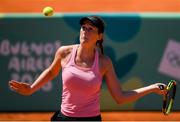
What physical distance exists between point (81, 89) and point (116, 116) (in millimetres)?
3693

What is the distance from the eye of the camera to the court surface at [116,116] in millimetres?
7395

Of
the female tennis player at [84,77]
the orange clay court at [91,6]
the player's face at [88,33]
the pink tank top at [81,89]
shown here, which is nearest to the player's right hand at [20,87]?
the female tennis player at [84,77]

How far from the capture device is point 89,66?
158 inches

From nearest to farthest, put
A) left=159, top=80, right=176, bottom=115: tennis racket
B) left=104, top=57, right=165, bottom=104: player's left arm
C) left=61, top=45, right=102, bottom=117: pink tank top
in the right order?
left=61, top=45, right=102, bottom=117: pink tank top
left=104, top=57, right=165, bottom=104: player's left arm
left=159, top=80, right=176, bottom=115: tennis racket

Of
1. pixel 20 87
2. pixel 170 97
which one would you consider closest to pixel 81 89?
pixel 20 87

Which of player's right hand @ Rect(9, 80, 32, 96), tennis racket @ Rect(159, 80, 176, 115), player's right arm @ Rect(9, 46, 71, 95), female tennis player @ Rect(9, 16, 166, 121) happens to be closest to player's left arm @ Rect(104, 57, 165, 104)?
female tennis player @ Rect(9, 16, 166, 121)

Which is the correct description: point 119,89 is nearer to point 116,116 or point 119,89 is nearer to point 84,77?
point 84,77

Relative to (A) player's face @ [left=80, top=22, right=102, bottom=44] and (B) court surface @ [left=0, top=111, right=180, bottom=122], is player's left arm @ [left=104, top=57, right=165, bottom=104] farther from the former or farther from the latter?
(B) court surface @ [left=0, top=111, right=180, bottom=122]

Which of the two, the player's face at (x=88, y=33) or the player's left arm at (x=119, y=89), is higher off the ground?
the player's face at (x=88, y=33)

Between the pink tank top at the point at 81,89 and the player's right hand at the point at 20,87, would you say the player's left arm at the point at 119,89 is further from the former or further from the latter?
the player's right hand at the point at 20,87

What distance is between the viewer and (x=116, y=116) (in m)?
7.52

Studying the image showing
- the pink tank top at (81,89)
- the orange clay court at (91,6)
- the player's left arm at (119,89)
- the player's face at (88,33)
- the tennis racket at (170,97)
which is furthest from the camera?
the orange clay court at (91,6)

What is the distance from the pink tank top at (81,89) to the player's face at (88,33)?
0.22m

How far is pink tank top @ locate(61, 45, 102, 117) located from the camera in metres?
3.91
